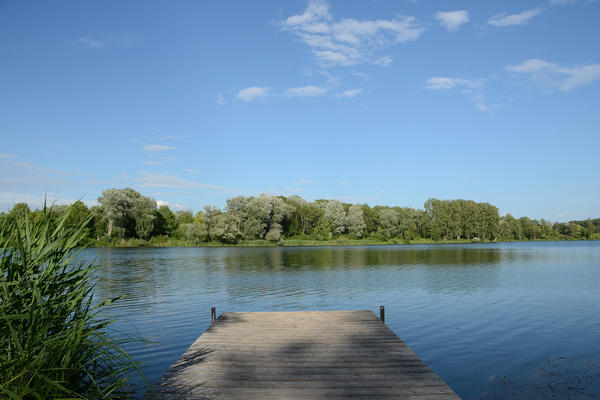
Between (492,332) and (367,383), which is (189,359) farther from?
(492,332)

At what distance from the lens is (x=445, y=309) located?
48.5 feet

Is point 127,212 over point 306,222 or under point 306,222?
over

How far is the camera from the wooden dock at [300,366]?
538cm

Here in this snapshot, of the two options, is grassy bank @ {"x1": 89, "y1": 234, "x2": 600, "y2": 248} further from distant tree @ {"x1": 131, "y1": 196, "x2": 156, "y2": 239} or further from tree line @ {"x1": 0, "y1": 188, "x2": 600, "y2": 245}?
distant tree @ {"x1": 131, "y1": 196, "x2": 156, "y2": 239}

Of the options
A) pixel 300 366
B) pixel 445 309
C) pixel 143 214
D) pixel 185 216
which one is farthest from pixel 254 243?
pixel 300 366

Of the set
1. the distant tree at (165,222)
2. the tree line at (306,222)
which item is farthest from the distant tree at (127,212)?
the distant tree at (165,222)

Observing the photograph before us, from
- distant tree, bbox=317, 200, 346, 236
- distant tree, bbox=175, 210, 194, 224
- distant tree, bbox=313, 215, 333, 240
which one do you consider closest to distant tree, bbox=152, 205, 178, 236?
distant tree, bbox=175, 210, 194, 224

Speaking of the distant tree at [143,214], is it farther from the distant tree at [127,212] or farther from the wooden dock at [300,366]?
the wooden dock at [300,366]

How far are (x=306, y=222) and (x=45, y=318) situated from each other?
257 feet

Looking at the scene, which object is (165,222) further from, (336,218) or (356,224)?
(356,224)

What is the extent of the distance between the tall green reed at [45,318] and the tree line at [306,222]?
159ft

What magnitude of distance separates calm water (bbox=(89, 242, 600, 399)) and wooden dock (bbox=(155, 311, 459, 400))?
1607 mm

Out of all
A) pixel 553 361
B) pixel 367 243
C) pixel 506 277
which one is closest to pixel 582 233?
pixel 367 243

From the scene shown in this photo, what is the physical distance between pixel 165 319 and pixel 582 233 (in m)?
127
